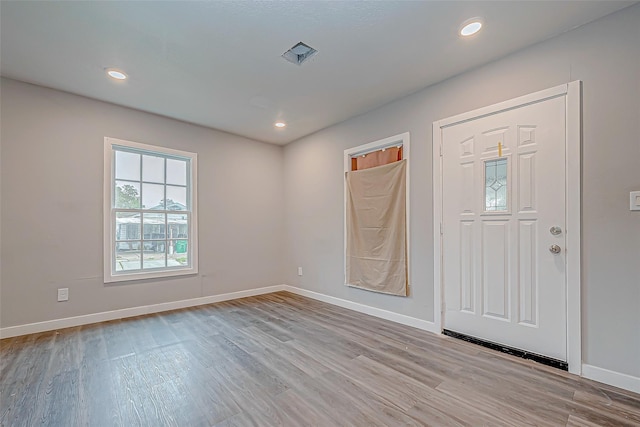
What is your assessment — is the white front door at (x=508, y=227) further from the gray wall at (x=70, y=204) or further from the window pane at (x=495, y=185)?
the gray wall at (x=70, y=204)

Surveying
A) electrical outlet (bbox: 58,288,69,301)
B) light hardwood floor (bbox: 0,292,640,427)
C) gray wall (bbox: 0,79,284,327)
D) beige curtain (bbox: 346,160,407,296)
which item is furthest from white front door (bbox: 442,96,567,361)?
electrical outlet (bbox: 58,288,69,301)

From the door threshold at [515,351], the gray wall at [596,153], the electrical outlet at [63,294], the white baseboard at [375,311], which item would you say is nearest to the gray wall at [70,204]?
the electrical outlet at [63,294]

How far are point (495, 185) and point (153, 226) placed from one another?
4081 mm

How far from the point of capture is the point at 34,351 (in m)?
2.54

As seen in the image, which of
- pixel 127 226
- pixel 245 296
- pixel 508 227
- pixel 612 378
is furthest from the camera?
pixel 245 296

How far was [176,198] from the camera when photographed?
13.4 ft

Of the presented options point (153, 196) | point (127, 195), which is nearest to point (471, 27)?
point (153, 196)

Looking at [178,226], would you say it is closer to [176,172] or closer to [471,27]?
[176,172]

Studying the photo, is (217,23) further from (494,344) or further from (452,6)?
(494,344)

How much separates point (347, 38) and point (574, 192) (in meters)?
2.12

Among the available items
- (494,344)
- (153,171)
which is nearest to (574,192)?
(494,344)

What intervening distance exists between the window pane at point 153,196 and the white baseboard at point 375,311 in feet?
8.13

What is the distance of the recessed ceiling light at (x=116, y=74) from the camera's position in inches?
108

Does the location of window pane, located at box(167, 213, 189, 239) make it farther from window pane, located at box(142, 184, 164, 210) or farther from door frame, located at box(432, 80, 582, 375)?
door frame, located at box(432, 80, 582, 375)
